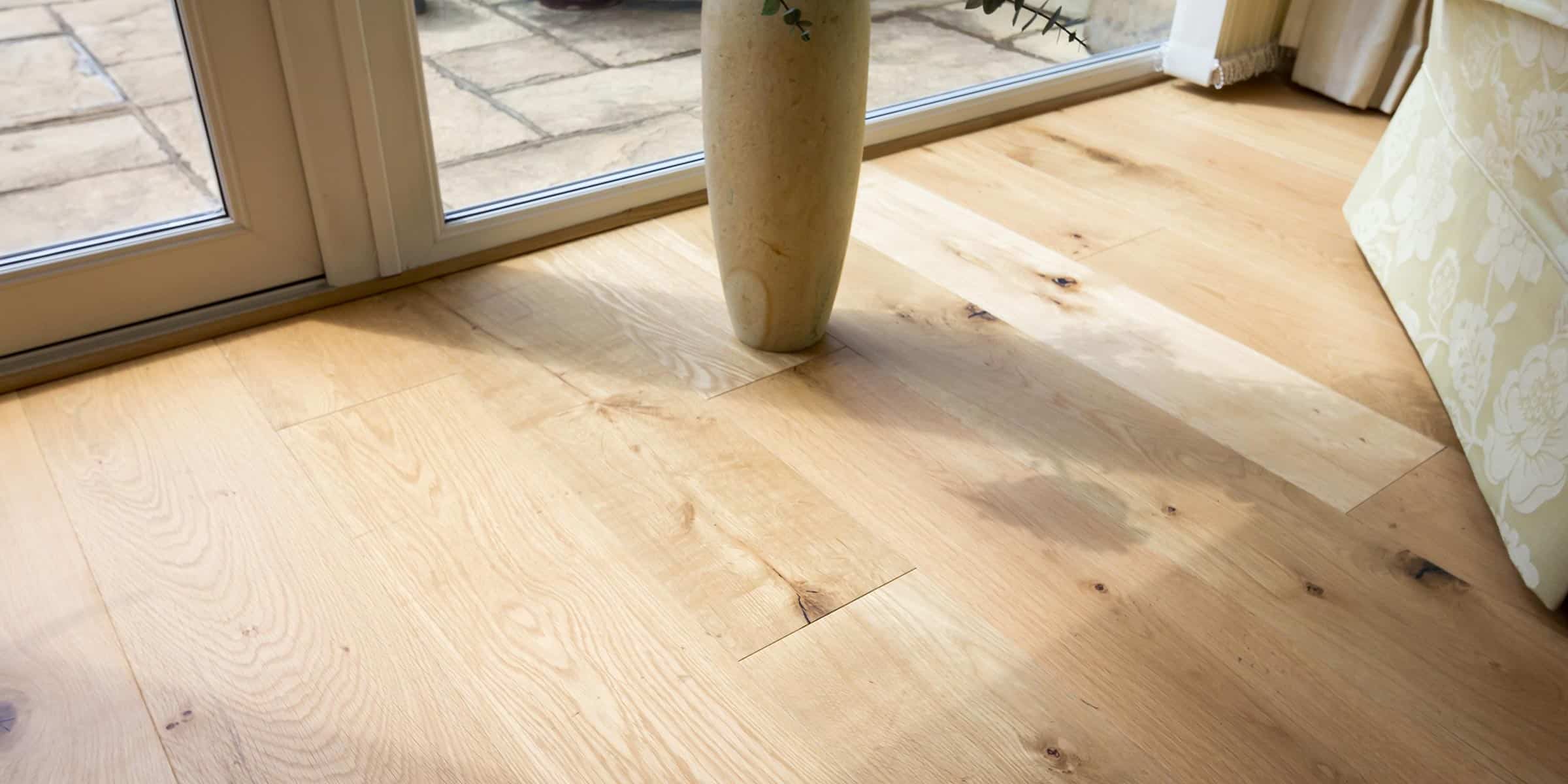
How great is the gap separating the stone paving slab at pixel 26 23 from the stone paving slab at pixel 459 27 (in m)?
0.38

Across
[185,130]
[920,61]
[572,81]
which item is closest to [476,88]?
[572,81]

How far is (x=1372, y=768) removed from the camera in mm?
898

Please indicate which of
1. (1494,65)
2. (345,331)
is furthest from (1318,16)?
(345,331)

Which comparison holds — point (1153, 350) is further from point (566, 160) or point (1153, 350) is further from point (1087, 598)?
point (566, 160)

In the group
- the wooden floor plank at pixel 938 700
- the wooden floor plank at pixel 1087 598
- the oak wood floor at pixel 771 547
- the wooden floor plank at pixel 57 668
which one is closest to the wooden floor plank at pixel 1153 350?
the oak wood floor at pixel 771 547

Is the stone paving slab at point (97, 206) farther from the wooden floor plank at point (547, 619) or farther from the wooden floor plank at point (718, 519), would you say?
Answer: the wooden floor plank at point (718, 519)

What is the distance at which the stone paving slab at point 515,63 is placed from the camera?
5.17ft

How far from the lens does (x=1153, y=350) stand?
1438mm

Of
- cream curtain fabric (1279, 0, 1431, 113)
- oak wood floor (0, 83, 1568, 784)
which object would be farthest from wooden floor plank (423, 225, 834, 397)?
cream curtain fabric (1279, 0, 1431, 113)

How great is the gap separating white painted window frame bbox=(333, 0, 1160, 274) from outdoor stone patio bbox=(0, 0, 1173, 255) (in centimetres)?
5

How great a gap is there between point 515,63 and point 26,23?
605 mm

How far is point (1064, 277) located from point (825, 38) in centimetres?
59

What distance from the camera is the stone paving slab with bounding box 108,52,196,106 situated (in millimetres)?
1268

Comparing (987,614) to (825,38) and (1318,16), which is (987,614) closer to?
(825,38)
